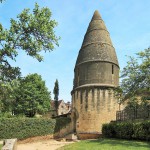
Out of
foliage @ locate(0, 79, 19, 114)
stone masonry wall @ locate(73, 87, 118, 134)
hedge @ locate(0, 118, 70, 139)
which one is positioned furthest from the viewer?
hedge @ locate(0, 118, 70, 139)

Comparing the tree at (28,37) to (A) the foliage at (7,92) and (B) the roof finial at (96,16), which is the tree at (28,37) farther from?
(B) the roof finial at (96,16)

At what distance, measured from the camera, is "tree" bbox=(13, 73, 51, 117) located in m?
47.7

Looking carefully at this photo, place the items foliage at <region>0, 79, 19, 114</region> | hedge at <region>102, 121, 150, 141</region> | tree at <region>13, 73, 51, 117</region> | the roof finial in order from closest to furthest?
foliage at <region>0, 79, 19, 114</region> → hedge at <region>102, 121, 150, 141</region> → the roof finial → tree at <region>13, 73, 51, 117</region>

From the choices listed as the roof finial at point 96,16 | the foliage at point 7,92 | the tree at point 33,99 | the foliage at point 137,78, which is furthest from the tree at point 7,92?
the tree at point 33,99

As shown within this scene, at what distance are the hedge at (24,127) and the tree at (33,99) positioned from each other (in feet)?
50.0

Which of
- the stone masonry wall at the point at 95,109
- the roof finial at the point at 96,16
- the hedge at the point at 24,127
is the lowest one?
the hedge at the point at 24,127

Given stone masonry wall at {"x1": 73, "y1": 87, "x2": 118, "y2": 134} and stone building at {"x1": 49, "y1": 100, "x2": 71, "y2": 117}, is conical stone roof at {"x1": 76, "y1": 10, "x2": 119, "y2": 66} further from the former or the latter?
stone building at {"x1": 49, "y1": 100, "x2": 71, "y2": 117}

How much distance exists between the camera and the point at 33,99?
4897cm

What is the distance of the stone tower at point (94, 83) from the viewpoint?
1153 inches

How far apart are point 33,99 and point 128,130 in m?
31.1

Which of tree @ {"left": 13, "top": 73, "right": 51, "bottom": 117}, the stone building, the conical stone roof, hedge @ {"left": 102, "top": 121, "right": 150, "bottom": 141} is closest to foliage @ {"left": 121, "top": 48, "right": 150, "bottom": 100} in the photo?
hedge @ {"left": 102, "top": 121, "right": 150, "bottom": 141}

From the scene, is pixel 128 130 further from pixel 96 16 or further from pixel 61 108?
pixel 61 108

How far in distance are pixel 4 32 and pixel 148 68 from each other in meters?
9.63

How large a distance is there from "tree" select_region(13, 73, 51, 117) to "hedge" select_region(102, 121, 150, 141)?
26077 mm
